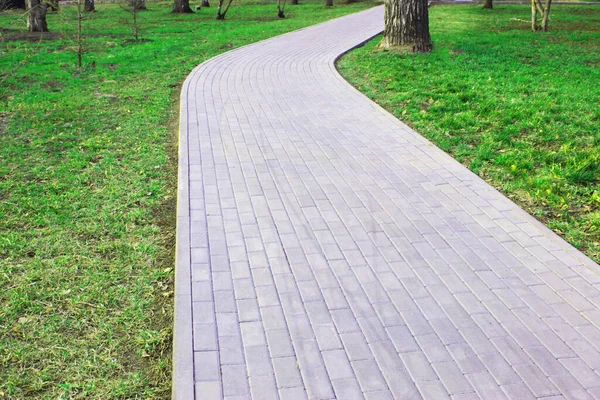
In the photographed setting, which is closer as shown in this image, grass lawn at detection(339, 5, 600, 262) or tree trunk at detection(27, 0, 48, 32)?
grass lawn at detection(339, 5, 600, 262)

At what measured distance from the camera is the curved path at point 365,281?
3.47 meters

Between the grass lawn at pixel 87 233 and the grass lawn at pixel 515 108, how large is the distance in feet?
12.4

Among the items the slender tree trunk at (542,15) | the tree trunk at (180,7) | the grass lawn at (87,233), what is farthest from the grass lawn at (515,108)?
the tree trunk at (180,7)

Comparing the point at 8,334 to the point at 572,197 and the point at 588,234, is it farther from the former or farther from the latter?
the point at 572,197

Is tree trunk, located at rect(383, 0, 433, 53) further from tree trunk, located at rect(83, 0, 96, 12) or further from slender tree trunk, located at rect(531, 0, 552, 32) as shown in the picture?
tree trunk, located at rect(83, 0, 96, 12)

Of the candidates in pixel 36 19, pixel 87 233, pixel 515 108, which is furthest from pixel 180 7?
pixel 87 233

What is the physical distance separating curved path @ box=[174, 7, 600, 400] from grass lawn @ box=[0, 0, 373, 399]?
0.29 meters

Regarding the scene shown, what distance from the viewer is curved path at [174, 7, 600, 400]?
11.4ft

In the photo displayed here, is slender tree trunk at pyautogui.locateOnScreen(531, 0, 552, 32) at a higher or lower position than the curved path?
higher

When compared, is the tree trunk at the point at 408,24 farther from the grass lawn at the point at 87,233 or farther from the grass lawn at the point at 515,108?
the grass lawn at the point at 87,233

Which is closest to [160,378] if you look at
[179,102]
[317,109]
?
[317,109]

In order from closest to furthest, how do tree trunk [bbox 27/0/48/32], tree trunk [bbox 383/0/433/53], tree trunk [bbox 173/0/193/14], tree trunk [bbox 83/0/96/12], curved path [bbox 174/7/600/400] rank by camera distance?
curved path [bbox 174/7/600/400] → tree trunk [bbox 383/0/433/53] → tree trunk [bbox 27/0/48/32] → tree trunk [bbox 173/0/193/14] → tree trunk [bbox 83/0/96/12]

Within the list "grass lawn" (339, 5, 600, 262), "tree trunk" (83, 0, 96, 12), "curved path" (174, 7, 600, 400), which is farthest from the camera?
"tree trunk" (83, 0, 96, 12)

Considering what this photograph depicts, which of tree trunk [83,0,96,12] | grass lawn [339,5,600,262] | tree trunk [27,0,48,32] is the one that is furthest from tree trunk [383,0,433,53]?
tree trunk [83,0,96,12]
